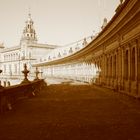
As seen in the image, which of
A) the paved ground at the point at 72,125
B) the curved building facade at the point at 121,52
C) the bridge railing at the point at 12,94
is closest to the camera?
the paved ground at the point at 72,125

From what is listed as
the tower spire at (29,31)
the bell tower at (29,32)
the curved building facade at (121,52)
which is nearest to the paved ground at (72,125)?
the curved building facade at (121,52)

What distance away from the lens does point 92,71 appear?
3616 cm

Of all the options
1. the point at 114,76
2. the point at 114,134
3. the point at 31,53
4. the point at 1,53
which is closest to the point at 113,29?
the point at 114,76

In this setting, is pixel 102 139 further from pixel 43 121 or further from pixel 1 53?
pixel 1 53

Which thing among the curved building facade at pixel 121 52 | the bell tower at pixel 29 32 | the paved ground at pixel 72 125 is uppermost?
the bell tower at pixel 29 32

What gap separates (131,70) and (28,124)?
10157mm

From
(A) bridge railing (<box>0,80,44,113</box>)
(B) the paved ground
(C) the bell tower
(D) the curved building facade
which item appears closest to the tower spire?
(C) the bell tower

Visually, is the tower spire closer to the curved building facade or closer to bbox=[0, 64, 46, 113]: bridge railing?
the curved building facade

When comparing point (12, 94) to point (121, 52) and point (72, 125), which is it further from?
point (121, 52)

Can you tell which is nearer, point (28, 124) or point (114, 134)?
point (114, 134)

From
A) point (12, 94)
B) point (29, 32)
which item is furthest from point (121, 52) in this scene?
point (29, 32)

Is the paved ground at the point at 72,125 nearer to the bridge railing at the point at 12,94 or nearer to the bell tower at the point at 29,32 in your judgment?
the bridge railing at the point at 12,94

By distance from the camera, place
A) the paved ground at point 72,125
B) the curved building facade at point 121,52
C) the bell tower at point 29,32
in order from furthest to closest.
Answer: the bell tower at point 29,32 → the curved building facade at point 121,52 → the paved ground at point 72,125

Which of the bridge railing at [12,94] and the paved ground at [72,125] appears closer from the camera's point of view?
the paved ground at [72,125]
